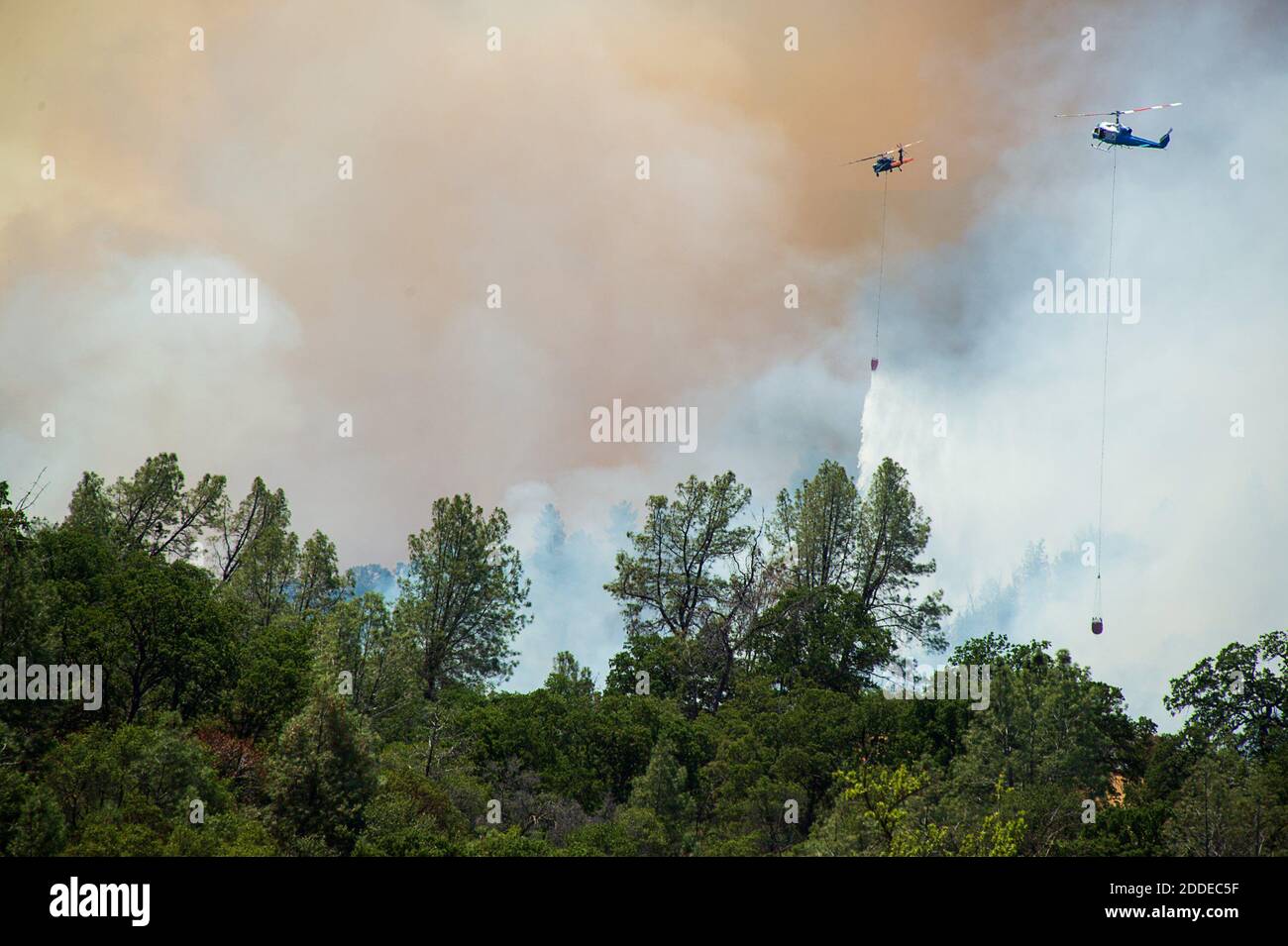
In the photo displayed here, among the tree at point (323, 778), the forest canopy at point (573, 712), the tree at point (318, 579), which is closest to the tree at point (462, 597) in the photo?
the forest canopy at point (573, 712)

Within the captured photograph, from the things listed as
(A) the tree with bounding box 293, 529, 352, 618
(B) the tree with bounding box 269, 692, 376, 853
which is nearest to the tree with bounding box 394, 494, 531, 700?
(A) the tree with bounding box 293, 529, 352, 618

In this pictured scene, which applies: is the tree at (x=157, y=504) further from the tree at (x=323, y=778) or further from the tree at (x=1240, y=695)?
the tree at (x=1240, y=695)

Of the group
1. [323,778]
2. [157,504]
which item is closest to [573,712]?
[323,778]

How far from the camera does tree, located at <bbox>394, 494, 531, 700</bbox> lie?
101 meters

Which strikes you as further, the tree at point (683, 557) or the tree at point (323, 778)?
the tree at point (683, 557)

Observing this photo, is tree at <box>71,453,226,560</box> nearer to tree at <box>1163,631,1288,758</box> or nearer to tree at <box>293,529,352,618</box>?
tree at <box>293,529,352,618</box>

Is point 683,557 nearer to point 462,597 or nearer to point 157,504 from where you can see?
point 462,597

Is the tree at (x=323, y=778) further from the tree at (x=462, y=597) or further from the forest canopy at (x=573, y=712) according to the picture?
the tree at (x=462, y=597)

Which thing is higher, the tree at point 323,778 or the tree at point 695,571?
the tree at point 695,571

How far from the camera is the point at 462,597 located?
105125 mm

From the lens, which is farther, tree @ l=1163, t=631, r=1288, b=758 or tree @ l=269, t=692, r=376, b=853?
tree @ l=1163, t=631, r=1288, b=758

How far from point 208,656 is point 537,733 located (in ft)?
68.7

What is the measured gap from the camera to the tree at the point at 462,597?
101312mm
